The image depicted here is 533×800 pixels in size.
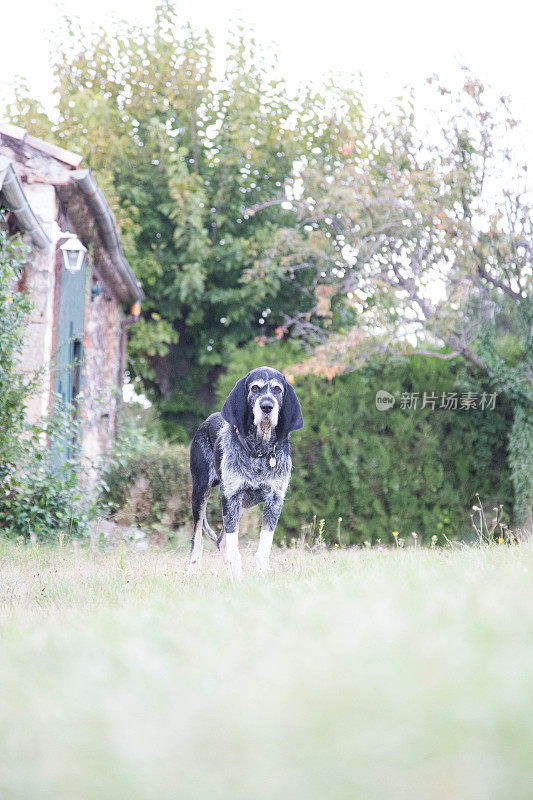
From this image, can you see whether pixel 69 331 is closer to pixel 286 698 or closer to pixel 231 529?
pixel 231 529

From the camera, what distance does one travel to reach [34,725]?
2.51m

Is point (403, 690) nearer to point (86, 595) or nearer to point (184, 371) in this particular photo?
point (86, 595)

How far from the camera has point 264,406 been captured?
598 centimetres

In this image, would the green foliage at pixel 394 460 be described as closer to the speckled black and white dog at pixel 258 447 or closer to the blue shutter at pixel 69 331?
the blue shutter at pixel 69 331

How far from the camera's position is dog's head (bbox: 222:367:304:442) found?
6.00m

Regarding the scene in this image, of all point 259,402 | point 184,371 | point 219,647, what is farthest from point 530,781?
point 184,371

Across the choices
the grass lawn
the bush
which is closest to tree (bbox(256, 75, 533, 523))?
the bush

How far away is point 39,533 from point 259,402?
4.07 m

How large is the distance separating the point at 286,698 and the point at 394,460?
1089 cm

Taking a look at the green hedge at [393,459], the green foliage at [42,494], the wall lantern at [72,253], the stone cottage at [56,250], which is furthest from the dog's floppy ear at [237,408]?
the green hedge at [393,459]

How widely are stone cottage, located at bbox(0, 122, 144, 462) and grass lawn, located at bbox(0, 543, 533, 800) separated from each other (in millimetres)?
5553

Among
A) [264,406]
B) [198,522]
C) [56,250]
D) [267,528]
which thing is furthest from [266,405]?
[56,250]

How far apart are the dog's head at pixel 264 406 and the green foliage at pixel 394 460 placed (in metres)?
6.95

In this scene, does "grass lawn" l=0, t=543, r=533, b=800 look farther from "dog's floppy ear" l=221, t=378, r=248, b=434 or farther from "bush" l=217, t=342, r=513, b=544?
"bush" l=217, t=342, r=513, b=544
